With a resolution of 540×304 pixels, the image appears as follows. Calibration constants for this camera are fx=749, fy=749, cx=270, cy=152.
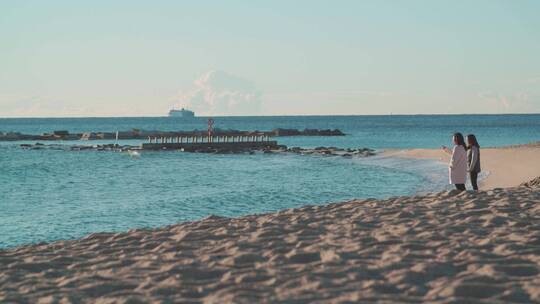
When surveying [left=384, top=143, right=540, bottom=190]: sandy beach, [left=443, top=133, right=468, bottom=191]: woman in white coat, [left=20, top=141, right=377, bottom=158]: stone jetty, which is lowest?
[left=20, top=141, right=377, bottom=158]: stone jetty

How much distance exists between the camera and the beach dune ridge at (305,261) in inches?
287

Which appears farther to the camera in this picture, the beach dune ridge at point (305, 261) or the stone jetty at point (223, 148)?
the stone jetty at point (223, 148)


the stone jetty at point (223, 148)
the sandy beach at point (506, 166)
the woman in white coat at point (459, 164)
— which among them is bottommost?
the stone jetty at point (223, 148)

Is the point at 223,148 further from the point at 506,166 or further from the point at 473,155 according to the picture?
the point at 473,155

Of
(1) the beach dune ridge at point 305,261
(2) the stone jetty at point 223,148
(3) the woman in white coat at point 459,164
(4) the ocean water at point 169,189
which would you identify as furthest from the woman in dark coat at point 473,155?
(2) the stone jetty at point 223,148

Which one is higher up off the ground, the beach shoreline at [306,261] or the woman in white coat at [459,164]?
the woman in white coat at [459,164]

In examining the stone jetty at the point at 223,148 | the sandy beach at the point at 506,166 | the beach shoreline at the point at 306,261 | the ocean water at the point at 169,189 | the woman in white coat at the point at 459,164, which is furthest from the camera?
the stone jetty at the point at 223,148

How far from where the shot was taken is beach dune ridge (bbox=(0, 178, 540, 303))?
7.29 m

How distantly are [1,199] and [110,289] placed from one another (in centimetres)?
1968

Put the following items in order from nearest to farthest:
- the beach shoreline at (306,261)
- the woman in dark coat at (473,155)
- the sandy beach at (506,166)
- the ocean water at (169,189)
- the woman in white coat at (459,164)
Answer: the beach shoreline at (306,261), the woman in white coat at (459,164), the woman in dark coat at (473,155), the ocean water at (169,189), the sandy beach at (506,166)

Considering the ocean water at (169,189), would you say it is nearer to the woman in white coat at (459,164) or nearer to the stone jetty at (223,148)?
the woman in white coat at (459,164)

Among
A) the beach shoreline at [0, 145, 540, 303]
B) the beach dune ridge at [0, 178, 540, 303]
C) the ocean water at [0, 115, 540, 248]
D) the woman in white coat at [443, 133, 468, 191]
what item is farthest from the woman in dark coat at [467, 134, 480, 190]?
the ocean water at [0, 115, 540, 248]

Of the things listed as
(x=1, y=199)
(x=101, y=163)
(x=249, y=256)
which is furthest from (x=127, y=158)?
(x=249, y=256)

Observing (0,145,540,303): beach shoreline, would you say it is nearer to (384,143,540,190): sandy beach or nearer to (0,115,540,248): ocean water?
(0,115,540,248): ocean water
